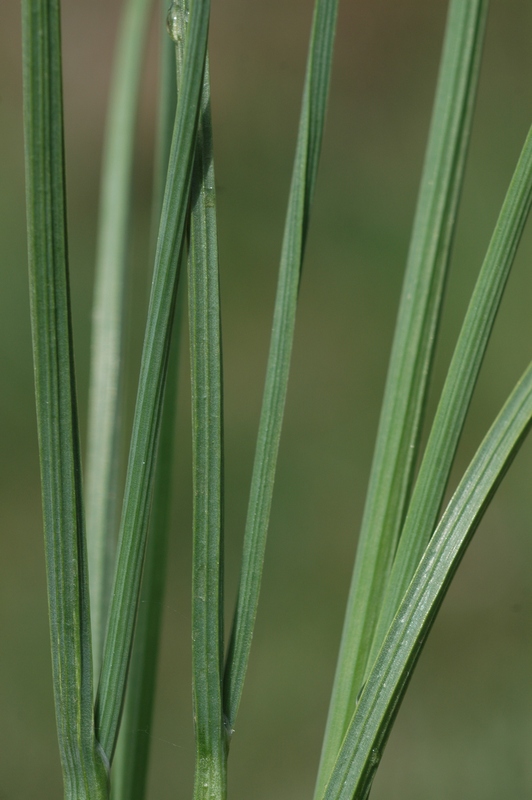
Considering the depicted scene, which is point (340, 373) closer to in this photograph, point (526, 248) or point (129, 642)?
point (526, 248)

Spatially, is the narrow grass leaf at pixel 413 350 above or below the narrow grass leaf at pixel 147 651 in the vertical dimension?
above

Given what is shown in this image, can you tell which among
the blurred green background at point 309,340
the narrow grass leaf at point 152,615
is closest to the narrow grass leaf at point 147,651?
the narrow grass leaf at point 152,615

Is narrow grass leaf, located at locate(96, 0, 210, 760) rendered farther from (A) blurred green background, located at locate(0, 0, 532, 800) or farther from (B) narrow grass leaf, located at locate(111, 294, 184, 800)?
(A) blurred green background, located at locate(0, 0, 532, 800)

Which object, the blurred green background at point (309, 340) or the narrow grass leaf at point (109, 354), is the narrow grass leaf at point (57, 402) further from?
the blurred green background at point (309, 340)

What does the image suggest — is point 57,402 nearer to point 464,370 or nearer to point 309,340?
point 464,370

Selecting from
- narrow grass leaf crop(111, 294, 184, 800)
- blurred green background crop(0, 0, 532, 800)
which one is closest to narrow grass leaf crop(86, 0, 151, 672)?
narrow grass leaf crop(111, 294, 184, 800)
